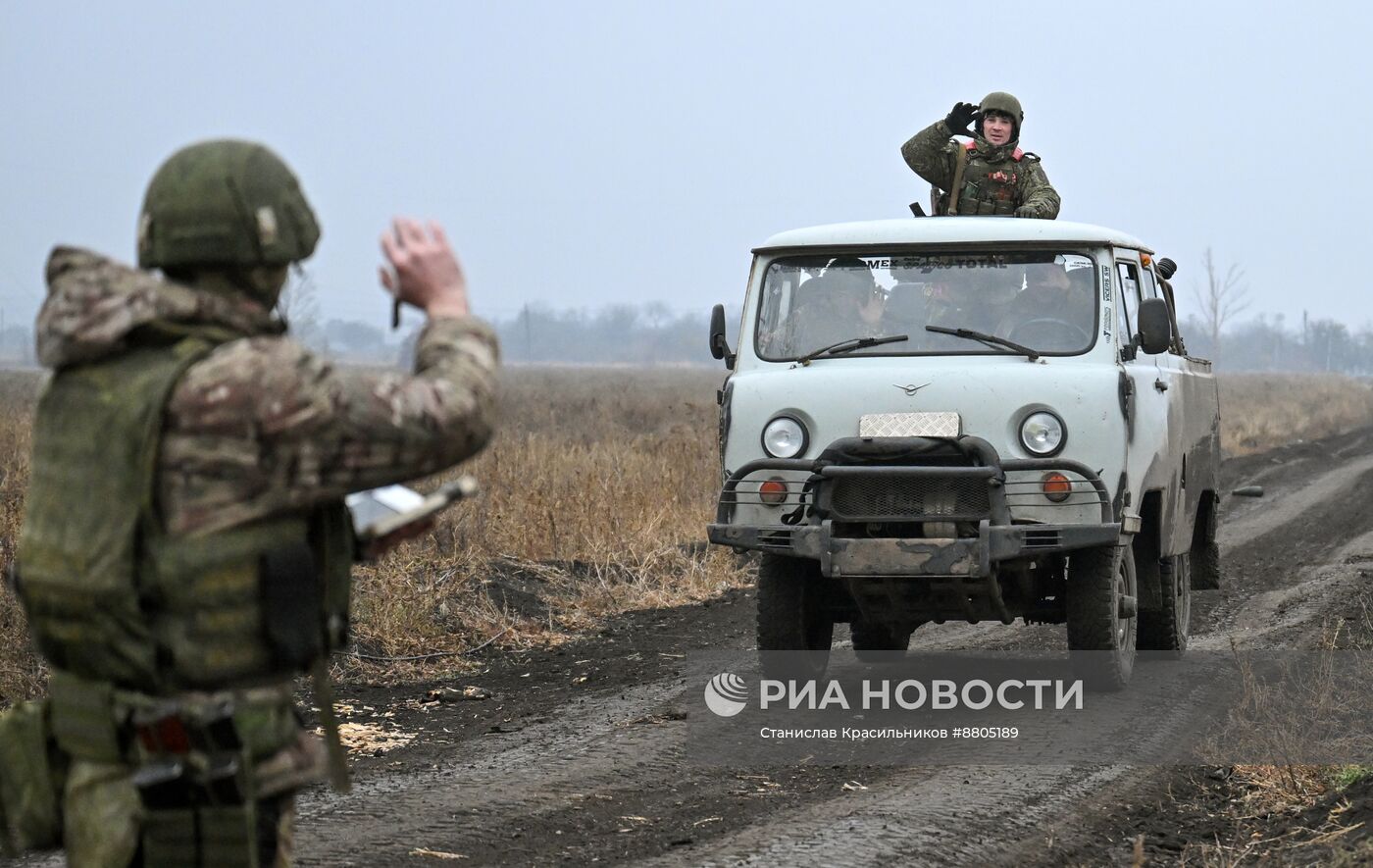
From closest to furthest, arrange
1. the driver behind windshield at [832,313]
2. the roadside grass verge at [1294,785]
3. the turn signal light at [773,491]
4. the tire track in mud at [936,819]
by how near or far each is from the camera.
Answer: the tire track in mud at [936,819] → the roadside grass verge at [1294,785] → the turn signal light at [773,491] → the driver behind windshield at [832,313]

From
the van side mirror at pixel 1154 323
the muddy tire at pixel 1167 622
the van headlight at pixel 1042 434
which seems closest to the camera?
the van headlight at pixel 1042 434

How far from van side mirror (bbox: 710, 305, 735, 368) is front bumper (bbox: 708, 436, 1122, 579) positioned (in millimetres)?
1169

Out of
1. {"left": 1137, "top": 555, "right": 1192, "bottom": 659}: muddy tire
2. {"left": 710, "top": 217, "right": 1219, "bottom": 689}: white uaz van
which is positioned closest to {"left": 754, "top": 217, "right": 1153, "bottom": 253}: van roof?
{"left": 710, "top": 217, "right": 1219, "bottom": 689}: white uaz van

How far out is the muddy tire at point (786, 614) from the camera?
7977 mm

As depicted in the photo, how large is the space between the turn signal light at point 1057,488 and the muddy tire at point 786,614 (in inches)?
47.1

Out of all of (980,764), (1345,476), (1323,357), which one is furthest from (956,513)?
(1323,357)

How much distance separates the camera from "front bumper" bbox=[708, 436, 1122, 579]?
23.5ft

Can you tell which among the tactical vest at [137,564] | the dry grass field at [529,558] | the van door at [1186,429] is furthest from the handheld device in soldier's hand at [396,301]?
the van door at [1186,429]

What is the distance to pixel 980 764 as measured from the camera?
661 cm

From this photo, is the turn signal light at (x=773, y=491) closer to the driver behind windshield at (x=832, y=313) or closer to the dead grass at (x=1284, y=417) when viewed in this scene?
the driver behind windshield at (x=832, y=313)

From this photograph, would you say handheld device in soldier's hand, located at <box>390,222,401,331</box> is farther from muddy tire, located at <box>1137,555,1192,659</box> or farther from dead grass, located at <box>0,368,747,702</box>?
muddy tire, located at <box>1137,555,1192,659</box>

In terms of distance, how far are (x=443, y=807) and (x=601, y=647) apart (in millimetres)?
3895

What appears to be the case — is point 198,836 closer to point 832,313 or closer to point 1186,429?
point 832,313

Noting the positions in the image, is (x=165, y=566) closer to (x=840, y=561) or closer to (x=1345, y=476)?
(x=840, y=561)
